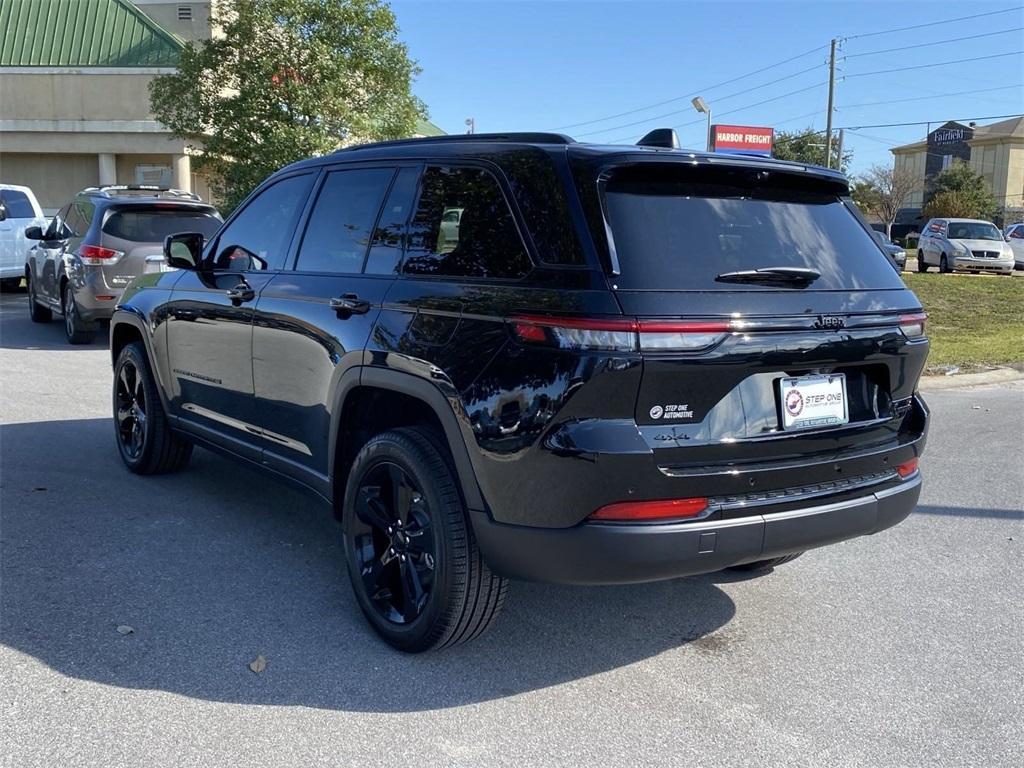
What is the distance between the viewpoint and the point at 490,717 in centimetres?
327

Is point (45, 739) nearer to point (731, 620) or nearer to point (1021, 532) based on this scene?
point (731, 620)

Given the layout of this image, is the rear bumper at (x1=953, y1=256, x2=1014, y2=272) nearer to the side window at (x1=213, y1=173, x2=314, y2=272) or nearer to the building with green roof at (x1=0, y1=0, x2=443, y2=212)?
the building with green roof at (x1=0, y1=0, x2=443, y2=212)

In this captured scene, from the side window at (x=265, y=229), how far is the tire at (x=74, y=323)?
7071 mm

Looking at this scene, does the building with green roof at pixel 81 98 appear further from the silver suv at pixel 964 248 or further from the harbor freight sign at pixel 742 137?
the silver suv at pixel 964 248

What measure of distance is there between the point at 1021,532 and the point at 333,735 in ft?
13.4

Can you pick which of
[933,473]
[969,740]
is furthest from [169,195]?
[969,740]

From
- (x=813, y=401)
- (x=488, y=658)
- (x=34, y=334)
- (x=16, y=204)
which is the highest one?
(x=16, y=204)

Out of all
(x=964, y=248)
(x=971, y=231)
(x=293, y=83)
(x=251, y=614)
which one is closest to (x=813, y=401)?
(x=251, y=614)

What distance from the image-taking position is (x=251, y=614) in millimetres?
4016

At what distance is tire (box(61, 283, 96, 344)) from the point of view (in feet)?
37.6

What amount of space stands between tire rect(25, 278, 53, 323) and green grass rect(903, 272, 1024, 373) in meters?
11.5

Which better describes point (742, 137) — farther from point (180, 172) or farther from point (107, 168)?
point (107, 168)

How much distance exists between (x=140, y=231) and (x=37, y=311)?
12.1 ft

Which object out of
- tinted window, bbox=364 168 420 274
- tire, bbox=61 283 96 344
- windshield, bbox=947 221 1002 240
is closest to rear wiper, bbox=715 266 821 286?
tinted window, bbox=364 168 420 274
